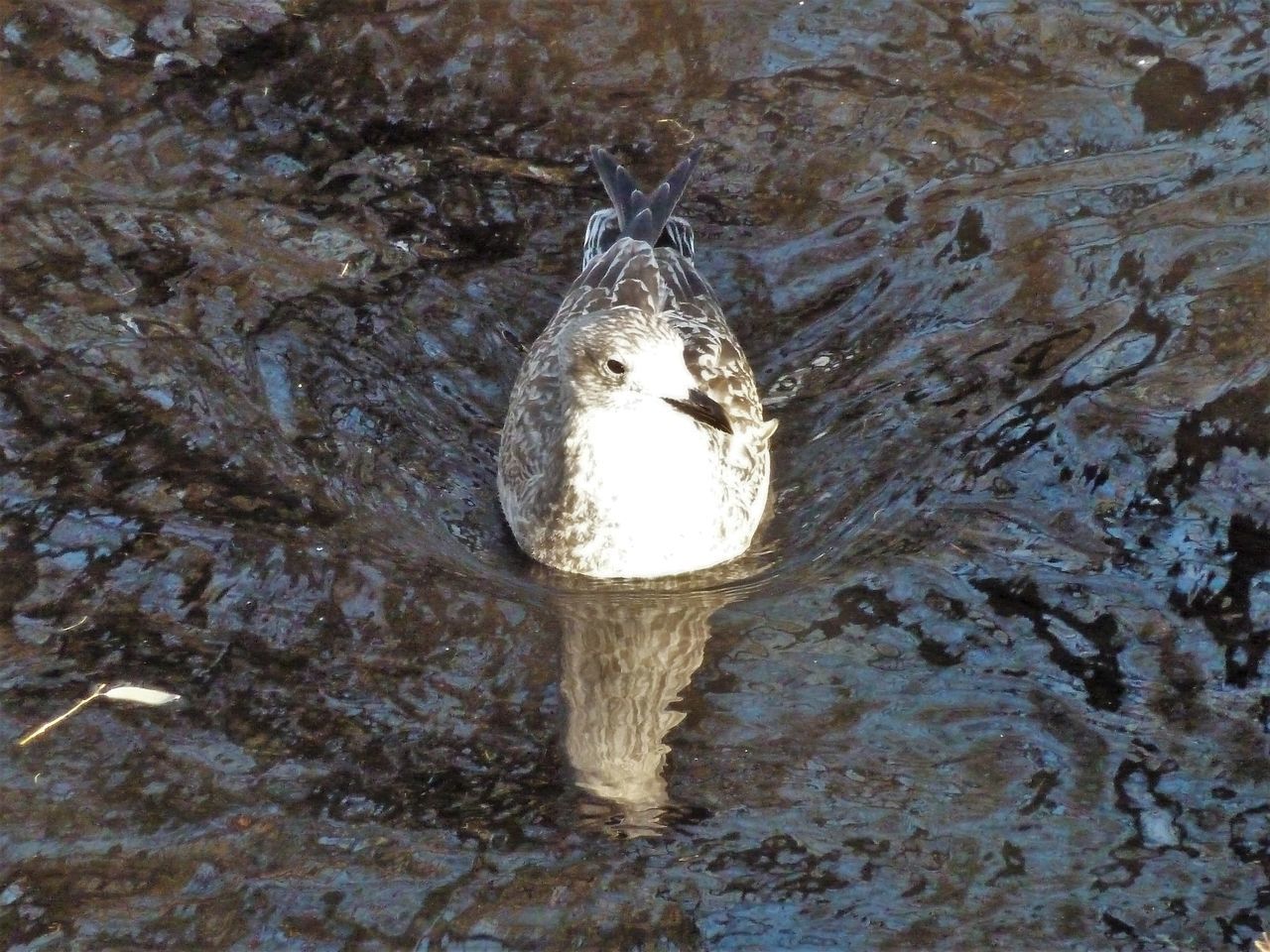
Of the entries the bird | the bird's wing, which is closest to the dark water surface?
the bird

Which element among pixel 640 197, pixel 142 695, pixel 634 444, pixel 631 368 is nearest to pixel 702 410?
pixel 631 368

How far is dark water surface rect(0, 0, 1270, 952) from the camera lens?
4879 mm

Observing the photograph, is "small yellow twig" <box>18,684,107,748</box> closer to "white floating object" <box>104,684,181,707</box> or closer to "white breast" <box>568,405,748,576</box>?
"white floating object" <box>104,684,181,707</box>

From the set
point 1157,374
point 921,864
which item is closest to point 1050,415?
point 1157,374

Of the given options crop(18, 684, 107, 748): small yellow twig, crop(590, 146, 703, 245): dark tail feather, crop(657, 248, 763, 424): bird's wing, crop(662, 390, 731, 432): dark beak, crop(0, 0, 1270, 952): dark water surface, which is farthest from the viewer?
crop(590, 146, 703, 245): dark tail feather

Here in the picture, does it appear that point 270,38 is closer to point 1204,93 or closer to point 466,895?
point 1204,93

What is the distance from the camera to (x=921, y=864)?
4855 mm

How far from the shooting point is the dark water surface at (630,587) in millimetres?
4879

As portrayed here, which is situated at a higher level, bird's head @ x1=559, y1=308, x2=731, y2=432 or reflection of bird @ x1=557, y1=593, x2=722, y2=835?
bird's head @ x1=559, y1=308, x2=731, y2=432

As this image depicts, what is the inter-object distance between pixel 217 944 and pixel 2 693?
1.40 metres

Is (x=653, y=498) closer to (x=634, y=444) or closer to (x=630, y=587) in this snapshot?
(x=634, y=444)

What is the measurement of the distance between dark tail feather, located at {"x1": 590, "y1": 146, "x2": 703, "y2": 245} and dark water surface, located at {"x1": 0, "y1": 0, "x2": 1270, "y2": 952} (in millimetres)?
498

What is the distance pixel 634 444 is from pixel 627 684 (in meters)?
1.11

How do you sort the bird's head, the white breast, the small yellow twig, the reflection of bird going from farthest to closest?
the white breast → the bird's head → the reflection of bird → the small yellow twig
